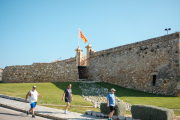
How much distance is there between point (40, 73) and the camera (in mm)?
27172

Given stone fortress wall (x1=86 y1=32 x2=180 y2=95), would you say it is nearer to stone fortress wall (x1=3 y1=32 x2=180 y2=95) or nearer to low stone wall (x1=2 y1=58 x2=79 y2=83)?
stone fortress wall (x1=3 y1=32 x2=180 y2=95)

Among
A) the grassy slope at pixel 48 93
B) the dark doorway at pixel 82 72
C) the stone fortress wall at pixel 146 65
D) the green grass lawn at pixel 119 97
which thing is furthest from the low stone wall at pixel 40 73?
the green grass lawn at pixel 119 97

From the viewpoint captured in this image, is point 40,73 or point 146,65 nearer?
point 146,65

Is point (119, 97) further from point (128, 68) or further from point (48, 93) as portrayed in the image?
point (48, 93)

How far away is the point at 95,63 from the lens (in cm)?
2903

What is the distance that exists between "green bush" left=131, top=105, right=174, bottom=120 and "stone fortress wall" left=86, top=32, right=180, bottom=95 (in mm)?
10805

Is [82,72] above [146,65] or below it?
below

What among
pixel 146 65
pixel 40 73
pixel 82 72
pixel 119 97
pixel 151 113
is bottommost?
pixel 119 97

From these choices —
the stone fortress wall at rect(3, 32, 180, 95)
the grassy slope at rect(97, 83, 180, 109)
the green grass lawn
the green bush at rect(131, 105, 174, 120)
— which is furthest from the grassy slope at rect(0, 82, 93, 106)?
the stone fortress wall at rect(3, 32, 180, 95)

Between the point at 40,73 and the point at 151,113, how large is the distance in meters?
21.9

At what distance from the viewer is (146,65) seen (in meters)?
20.5

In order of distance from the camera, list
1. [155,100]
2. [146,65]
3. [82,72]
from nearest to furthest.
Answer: [155,100] < [146,65] < [82,72]

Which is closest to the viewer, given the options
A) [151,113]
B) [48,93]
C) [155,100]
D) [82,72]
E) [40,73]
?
[151,113]

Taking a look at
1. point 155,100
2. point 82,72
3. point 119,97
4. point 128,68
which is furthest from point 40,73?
point 155,100
